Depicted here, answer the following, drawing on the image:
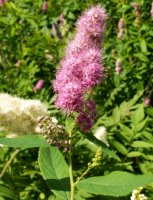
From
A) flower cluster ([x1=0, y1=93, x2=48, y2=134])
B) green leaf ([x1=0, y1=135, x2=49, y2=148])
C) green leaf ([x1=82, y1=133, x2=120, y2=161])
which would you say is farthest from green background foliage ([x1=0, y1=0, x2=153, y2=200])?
green leaf ([x1=0, y1=135, x2=49, y2=148])

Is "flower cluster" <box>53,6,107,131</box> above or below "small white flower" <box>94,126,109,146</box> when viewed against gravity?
above

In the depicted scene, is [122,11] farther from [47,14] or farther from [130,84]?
[47,14]

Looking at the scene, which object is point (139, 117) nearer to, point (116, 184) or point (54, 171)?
point (54, 171)

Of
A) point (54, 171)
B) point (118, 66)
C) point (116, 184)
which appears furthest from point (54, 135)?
point (118, 66)

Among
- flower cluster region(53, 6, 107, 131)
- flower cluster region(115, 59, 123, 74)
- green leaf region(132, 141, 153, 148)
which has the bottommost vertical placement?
green leaf region(132, 141, 153, 148)

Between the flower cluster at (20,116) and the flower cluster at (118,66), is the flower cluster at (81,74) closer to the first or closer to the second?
the flower cluster at (20,116)

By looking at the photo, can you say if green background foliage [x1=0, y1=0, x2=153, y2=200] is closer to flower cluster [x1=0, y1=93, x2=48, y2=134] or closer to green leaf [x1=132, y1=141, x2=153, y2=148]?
green leaf [x1=132, y1=141, x2=153, y2=148]
